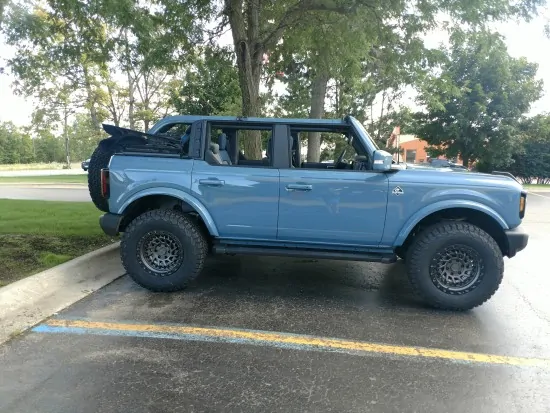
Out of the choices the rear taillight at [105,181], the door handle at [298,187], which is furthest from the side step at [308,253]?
the rear taillight at [105,181]

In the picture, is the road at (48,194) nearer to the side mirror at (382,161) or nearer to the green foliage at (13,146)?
the side mirror at (382,161)

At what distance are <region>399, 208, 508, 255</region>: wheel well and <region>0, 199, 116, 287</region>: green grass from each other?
13.9 feet

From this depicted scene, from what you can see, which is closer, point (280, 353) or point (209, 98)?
point (280, 353)

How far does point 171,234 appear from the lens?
451cm

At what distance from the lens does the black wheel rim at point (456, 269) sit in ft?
13.8

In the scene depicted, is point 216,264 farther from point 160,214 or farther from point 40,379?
point 40,379

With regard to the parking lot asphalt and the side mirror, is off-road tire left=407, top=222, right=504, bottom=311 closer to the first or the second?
the parking lot asphalt

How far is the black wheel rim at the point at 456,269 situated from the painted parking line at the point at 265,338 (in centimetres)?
99

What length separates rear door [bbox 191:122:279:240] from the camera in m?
4.42

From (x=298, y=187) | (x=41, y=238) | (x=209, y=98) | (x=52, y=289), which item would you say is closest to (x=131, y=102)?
(x=209, y=98)

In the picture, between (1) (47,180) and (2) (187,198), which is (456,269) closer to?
(2) (187,198)

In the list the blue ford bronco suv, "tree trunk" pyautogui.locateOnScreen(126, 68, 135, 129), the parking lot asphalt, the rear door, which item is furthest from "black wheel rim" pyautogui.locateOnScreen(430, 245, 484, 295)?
"tree trunk" pyautogui.locateOnScreen(126, 68, 135, 129)

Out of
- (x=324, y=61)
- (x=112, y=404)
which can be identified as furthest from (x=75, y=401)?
(x=324, y=61)

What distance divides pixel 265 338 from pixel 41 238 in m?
4.19
